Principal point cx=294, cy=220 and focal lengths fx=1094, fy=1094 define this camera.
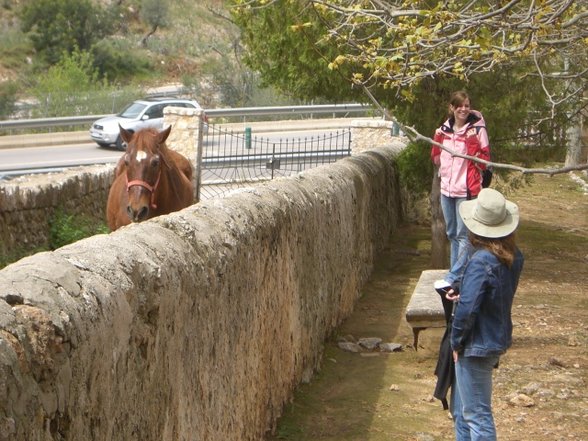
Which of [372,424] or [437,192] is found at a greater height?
[437,192]

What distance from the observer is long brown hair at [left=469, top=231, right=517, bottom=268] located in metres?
6.21

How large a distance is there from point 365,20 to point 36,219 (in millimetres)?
4597

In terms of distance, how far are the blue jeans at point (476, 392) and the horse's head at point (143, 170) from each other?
4908 mm

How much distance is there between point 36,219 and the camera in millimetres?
12297

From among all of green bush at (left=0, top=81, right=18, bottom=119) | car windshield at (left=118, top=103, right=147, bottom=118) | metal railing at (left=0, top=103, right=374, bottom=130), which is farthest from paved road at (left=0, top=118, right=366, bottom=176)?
green bush at (left=0, top=81, right=18, bottom=119)

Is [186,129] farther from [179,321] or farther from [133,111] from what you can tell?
[179,321]

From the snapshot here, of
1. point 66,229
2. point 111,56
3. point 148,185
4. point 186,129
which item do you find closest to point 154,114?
point 186,129

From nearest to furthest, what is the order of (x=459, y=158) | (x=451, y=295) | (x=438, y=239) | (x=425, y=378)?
(x=451, y=295)
(x=425, y=378)
(x=459, y=158)
(x=438, y=239)

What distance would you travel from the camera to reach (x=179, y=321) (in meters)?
5.31

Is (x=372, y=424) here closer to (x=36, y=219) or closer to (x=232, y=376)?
(x=232, y=376)

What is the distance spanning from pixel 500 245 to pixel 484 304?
1.15 ft

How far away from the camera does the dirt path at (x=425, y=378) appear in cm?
810

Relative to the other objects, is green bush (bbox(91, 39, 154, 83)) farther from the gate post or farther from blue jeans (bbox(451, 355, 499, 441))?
blue jeans (bbox(451, 355, 499, 441))

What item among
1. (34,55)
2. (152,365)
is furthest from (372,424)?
(34,55)
